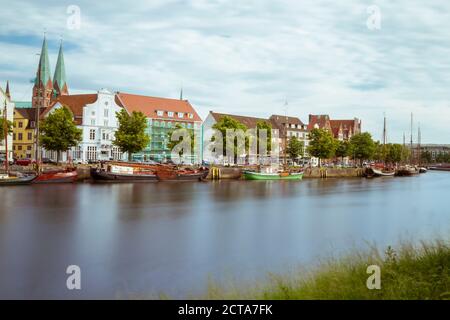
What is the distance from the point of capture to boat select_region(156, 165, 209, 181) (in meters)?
80.8

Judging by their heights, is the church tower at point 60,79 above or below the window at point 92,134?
above

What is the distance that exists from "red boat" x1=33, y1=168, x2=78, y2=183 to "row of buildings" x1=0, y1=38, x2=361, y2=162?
21044 mm

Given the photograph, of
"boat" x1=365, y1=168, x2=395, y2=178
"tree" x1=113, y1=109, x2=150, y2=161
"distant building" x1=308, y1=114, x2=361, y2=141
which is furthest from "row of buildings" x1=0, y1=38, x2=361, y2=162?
"distant building" x1=308, y1=114, x2=361, y2=141

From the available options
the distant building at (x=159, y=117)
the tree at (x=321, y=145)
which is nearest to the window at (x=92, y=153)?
the distant building at (x=159, y=117)

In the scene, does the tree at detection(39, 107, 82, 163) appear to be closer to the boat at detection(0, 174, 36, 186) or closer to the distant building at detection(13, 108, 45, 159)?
the boat at detection(0, 174, 36, 186)

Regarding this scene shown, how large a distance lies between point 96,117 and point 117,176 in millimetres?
33996

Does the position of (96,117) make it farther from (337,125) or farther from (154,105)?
(337,125)

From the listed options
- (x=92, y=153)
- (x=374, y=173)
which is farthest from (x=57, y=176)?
(x=374, y=173)

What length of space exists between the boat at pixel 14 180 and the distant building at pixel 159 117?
4736 centimetres

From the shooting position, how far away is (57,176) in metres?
65.7

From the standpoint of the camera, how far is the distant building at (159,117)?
379ft

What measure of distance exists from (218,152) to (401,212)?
187ft

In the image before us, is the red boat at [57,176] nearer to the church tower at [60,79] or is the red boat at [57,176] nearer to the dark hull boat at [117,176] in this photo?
the dark hull boat at [117,176]

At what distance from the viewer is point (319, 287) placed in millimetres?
13672
